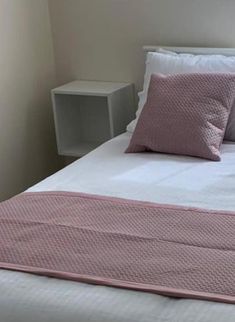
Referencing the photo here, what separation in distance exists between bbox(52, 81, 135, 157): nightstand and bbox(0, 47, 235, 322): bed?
0.89ft

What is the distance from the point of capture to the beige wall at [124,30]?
9.91ft

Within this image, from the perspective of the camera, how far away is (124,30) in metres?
3.24

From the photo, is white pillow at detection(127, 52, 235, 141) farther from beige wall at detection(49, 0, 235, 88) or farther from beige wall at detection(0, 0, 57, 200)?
beige wall at detection(0, 0, 57, 200)

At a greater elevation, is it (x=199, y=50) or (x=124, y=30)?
(x=124, y=30)

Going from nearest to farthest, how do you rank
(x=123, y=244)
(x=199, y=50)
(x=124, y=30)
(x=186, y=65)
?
(x=123, y=244), (x=186, y=65), (x=199, y=50), (x=124, y=30)

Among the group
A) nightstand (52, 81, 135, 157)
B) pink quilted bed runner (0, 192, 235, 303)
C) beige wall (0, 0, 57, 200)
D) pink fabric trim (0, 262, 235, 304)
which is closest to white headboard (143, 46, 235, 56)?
nightstand (52, 81, 135, 157)

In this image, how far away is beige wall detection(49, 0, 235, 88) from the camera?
3.02 metres

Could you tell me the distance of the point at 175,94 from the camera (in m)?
2.66

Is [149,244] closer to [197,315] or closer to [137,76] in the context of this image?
[197,315]

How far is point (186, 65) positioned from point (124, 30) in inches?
20.4

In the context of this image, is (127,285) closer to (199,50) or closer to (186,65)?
(186,65)

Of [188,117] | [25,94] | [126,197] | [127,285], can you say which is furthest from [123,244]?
[25,94]

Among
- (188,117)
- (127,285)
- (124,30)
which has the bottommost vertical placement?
(127,285)

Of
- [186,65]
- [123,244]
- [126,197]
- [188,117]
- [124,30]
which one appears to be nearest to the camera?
[123,244]
